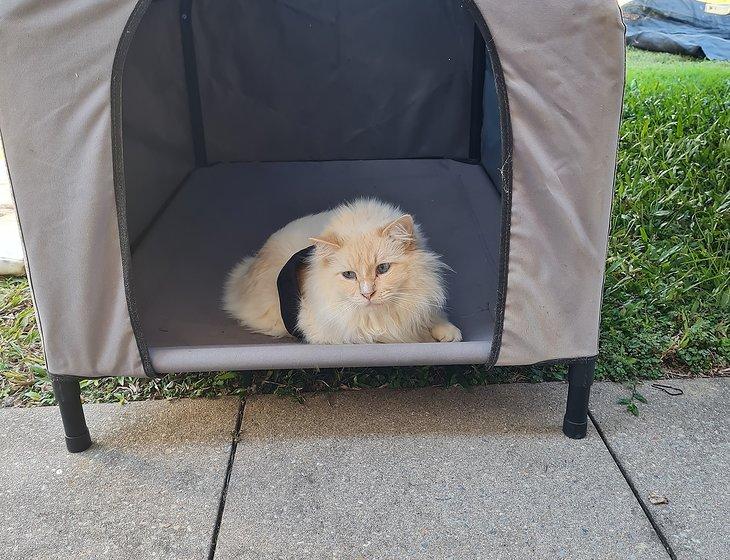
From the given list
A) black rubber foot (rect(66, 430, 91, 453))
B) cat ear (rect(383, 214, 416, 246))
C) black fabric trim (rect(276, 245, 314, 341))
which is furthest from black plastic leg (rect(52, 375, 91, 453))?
cat ear (rect(383, 214, 416, 246))

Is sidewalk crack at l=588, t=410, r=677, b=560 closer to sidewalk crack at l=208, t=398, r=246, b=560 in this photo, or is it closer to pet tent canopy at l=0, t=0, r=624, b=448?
pet tent canopy at l=0, t=0, r=624, b=448

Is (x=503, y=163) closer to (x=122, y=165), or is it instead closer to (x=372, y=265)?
(x=372, y=265)

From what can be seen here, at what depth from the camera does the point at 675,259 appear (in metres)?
2.92

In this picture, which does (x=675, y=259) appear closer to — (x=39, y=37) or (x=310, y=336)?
(x=310, y=336)

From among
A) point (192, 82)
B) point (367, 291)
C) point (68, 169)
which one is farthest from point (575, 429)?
point (192, 82)

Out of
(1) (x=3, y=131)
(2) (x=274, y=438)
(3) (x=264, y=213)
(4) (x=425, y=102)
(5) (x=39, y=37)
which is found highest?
(5) (x=39, y=37)

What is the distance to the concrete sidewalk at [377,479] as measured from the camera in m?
1.65

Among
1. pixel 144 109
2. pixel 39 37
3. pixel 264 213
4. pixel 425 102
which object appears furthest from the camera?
pixel 425 102

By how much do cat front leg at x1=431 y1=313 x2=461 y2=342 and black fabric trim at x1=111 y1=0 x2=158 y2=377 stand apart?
885 millimetres

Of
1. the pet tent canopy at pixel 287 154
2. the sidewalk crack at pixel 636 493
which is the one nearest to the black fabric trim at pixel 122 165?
the pet tent canopy at pixel 287 154

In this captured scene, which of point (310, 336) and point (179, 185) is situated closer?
point (310, 336)

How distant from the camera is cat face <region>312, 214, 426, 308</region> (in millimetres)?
1900

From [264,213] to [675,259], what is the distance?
1.98 meters

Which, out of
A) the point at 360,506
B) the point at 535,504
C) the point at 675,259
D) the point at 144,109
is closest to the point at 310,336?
the point at 360,506
